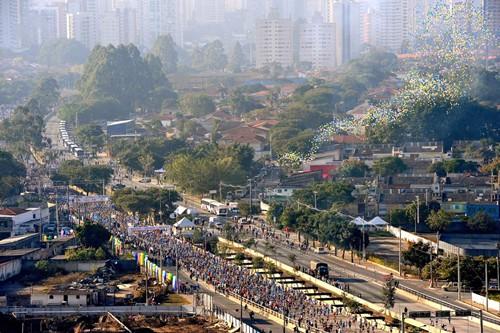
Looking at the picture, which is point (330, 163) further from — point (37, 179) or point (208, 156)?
point (37, 179)

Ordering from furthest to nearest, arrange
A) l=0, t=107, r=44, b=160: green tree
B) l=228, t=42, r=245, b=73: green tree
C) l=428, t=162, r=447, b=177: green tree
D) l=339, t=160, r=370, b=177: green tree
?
l=228, t=42, r=245, b=73: green tree
l=0, t=107, r=44, b=160: green tree
l=339, t=160, r=370, b=177: green tree
l=428, t=162, r=447, b=177: green tree

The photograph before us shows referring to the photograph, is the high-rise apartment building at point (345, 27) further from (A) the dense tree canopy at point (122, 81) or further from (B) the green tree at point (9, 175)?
(B) the green tree at point (9, 175)

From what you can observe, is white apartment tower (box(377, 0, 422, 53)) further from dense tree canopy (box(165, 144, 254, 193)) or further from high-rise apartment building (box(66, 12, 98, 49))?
dense tree canopy (box(165, 144, 254, 193))

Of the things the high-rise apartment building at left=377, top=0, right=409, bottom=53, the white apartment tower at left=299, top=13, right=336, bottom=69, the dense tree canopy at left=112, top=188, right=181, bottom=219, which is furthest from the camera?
the high-rise apartment building at left=377, top=0, right=409, bottom=53

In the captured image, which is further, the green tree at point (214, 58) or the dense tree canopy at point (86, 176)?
the green tree at point (214, 58)

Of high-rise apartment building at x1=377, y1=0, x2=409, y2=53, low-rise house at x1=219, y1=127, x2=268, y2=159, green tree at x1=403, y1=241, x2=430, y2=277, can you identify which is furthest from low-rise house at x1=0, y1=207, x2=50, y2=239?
high-rise apartment building at x1=377, y1=0, x2=409, y2=53

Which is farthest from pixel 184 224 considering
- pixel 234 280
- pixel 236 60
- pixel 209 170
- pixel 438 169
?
Answer: pixel 236 60

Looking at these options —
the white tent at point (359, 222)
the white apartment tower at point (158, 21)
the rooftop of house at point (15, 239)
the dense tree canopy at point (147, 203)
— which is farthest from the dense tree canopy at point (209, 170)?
the white apartment tower at point (158, 21)
